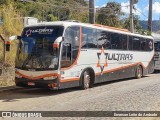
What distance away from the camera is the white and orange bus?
48.5 ft

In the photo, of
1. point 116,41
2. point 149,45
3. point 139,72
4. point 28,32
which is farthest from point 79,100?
point 149,45

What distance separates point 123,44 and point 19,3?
61.2 ft

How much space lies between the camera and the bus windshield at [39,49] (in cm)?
1482

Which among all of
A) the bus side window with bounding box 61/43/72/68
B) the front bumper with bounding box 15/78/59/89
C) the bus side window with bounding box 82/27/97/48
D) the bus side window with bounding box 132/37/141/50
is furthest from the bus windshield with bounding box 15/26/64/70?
the bus side window with bounding box 132/37/141/50

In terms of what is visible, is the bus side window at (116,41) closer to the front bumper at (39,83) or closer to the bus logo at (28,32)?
the bus logo at (28,32)

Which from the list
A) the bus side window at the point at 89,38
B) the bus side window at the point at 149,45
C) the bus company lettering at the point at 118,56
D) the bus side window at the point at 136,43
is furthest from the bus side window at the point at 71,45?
the bus side window at the point at 149,45

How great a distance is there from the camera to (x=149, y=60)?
83.2ft

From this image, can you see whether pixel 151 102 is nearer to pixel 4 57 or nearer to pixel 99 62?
pixel 99 62

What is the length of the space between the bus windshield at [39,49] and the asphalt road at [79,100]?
124cm

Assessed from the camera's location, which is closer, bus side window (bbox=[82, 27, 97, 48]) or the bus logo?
the bus logo

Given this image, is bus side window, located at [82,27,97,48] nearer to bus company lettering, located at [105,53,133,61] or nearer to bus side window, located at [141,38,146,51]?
bus company lettering, located at [105,53,133,61]

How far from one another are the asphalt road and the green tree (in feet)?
96.6

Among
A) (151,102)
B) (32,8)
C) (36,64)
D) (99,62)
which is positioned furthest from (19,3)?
(151,102)

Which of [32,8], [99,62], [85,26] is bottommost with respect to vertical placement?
[99,62]
